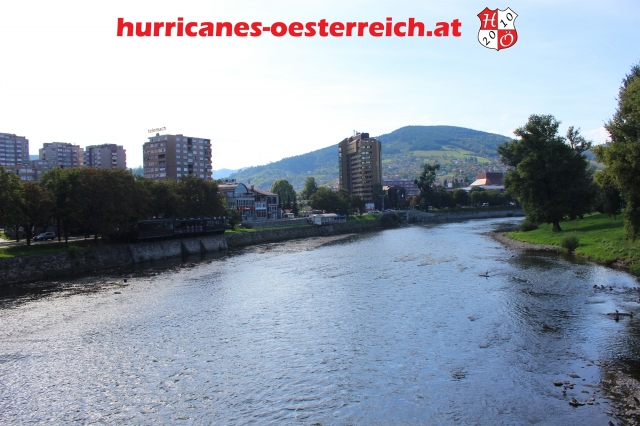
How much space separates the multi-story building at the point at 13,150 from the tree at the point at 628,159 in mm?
177656

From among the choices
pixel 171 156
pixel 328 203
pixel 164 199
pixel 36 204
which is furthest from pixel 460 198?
pixel 36 204

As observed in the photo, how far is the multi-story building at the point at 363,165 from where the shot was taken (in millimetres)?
181750

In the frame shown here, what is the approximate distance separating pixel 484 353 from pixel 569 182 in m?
47.4

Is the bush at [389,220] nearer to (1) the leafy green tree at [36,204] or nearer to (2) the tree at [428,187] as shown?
(2) the tree at [428,187]

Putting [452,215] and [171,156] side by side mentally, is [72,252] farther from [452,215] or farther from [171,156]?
[452,215]

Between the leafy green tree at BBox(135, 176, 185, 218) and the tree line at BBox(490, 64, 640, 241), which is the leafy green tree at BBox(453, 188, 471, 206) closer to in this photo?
the tree line at BBox(490, 64, 640, 241)

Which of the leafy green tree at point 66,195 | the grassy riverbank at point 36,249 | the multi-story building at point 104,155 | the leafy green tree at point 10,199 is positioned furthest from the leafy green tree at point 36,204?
the multi-story building at point 104,155

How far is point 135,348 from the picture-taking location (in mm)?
24078

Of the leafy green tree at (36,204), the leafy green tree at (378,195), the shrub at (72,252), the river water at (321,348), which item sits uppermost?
the leafy green tree at (378,195)

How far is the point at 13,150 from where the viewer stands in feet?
552

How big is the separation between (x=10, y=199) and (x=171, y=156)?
8676cm

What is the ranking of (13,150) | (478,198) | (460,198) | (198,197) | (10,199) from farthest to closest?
(13,150) < (478,198) < (460,198) < (198,197) < (10,199)

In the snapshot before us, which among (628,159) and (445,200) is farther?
(445,200)

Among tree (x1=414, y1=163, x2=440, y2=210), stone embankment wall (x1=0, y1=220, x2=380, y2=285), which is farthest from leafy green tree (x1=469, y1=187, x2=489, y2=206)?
stone embankment wall (x1=0, y1=220, x2=380, y2=285)
